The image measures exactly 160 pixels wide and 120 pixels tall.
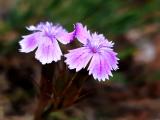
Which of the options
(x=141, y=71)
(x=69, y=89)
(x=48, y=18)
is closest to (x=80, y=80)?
(x=69, y=89)

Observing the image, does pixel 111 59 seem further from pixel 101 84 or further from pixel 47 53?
pixel 101 84

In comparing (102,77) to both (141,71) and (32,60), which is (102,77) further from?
(141,71)

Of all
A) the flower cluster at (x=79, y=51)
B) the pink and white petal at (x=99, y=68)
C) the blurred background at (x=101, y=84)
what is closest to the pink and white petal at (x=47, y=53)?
the flower cluster at (x=79, y=51)

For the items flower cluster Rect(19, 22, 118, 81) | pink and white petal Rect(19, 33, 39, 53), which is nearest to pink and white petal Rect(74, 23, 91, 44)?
flower cluster Rect(19, 22, 118, 81)

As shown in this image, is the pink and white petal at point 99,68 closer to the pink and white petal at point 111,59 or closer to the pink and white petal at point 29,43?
the pink and white petal at point 111,59

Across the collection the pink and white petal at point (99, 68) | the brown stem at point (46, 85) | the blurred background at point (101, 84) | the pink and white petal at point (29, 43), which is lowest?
the pink and white petal at point (99, 68)
